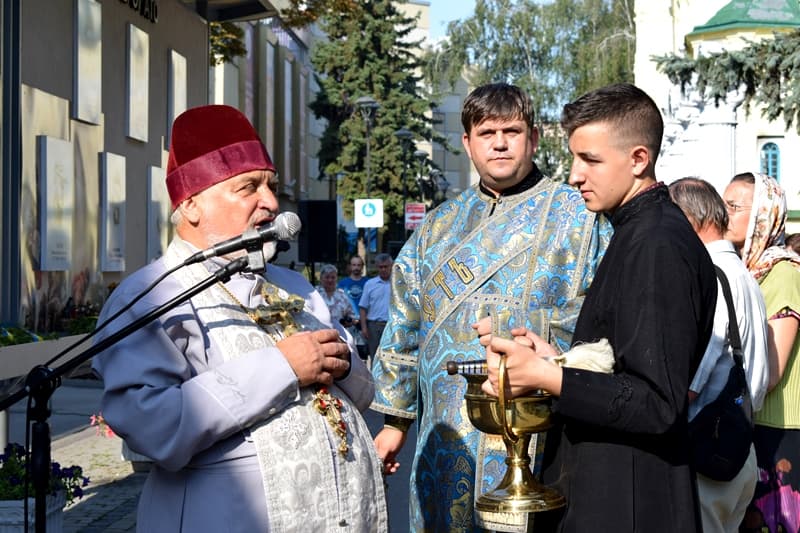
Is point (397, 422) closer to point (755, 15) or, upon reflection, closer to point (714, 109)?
point (714, 109)

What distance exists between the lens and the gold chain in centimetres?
357

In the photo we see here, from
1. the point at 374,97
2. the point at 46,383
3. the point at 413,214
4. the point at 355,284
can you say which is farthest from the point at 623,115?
the point at 374,97

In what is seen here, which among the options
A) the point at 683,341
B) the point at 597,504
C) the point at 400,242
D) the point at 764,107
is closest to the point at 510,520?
the point at 597,504

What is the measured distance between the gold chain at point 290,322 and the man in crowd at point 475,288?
1052 millimetres

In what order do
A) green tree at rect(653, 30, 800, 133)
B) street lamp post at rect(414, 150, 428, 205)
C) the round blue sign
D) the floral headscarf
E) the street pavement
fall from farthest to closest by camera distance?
street lamp post at rect(414, 150, 428, 205), the round blue sign, green tree at rect(653, 30, 800, 133), the street pavement, the floral headscarf

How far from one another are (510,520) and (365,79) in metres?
56.5

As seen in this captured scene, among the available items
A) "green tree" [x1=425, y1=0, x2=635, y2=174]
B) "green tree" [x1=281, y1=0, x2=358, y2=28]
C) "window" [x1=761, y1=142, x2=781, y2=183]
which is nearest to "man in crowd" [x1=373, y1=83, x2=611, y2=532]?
"green tree" [x1=281, y1=0, x2=358, y2=28]

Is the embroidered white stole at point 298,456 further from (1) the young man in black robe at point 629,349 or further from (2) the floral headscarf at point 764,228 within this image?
(2) the floral headscarf at point 764,228

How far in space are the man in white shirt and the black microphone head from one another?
1.56 meters

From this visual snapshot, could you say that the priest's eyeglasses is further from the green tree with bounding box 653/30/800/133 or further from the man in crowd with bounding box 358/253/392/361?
the man in crowd with bounding box 358/253/392/361

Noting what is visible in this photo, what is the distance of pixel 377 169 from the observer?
58.2 m

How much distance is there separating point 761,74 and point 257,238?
14.9 meters

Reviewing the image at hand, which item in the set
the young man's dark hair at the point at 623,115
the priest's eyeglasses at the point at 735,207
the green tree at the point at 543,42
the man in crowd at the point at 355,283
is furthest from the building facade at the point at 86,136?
the green tree at the point at 543,42

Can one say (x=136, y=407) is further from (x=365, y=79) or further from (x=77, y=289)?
(x=365, y=79)
